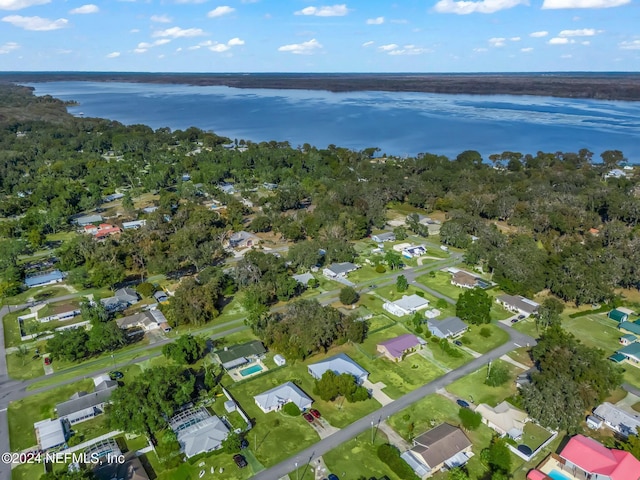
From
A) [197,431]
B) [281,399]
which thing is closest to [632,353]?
[281,399]

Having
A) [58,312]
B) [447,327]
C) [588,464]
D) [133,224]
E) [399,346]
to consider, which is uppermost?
[133,224]

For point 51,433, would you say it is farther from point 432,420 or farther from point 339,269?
point 339,269

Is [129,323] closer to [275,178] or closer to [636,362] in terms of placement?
[636,362]

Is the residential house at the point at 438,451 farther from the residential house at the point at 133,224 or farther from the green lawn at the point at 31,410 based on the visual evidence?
the residential house at the point at 133,224

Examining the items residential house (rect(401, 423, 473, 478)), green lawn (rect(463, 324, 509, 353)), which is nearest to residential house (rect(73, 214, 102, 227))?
green lawn (rect(463, 324, 509, 353))

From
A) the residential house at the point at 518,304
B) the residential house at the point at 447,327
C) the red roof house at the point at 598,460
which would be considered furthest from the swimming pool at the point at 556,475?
the residential house at the point at 518,304

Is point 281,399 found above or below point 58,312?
below
